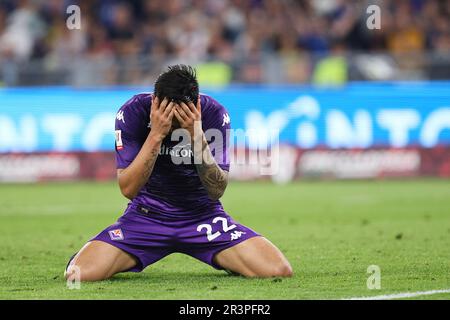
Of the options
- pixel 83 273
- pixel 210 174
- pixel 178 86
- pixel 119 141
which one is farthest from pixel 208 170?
pixel 83 273

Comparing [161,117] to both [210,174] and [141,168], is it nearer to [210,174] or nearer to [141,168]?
[141,168]

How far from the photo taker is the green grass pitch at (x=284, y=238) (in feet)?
26.2

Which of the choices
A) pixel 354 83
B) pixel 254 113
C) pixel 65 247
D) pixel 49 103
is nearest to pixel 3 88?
pixel 49 103

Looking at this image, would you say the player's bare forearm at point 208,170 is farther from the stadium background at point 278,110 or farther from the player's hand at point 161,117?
the stadium background at point 278,110

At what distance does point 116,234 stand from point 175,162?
772mm

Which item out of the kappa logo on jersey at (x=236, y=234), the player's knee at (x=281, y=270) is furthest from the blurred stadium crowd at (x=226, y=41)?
the player's knee at (x=281, y=270)

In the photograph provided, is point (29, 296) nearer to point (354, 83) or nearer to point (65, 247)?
point (65, 247)

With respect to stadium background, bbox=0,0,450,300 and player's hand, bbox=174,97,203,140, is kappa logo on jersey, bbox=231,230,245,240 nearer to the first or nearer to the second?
player's hand, bbox=174,97,203,140

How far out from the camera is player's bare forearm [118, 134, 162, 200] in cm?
809

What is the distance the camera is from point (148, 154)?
→ 8.11 m

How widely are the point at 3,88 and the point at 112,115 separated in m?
2.32

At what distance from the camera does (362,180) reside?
66.4ft

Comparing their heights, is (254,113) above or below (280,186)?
above
